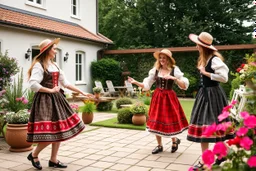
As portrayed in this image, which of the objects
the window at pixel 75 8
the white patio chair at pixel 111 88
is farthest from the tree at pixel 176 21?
the white patio chair at pixel 111 88

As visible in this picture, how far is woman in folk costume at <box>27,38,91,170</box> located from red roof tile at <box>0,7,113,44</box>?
22.2 ft

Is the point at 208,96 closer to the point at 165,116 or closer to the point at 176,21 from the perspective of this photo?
the point at 165,116

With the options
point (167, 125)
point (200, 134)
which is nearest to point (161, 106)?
point (167, 125)

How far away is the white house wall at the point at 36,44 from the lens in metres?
10.6

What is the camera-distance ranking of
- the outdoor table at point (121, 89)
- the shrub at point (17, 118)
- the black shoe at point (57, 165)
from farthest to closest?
the outdoor table at point (121, 89) < the shrub at point (17, 118) < the black shoe at point (57, 165)

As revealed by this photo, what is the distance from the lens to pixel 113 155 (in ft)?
15.8

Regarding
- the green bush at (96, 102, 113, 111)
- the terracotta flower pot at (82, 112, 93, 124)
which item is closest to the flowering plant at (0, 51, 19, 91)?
the terracotta flower pot at (82, 112, 93, 124)

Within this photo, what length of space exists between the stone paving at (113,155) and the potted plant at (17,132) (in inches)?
6.0

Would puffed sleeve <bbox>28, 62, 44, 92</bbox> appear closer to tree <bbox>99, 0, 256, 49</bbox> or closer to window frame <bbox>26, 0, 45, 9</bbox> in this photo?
window frame <bbox>26, 0, 45, 9</bbox>

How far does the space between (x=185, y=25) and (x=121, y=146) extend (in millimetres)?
19380

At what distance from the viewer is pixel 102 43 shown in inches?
664

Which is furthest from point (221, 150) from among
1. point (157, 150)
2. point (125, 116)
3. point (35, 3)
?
point (35, 3)

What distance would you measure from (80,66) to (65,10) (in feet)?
9.86

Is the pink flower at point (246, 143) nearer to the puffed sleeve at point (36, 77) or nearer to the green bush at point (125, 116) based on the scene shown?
the puffed sleeve at point (36, 77)
